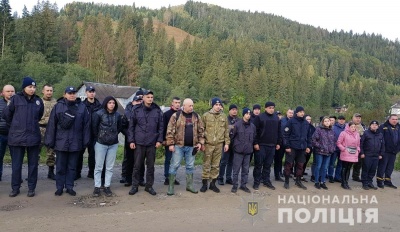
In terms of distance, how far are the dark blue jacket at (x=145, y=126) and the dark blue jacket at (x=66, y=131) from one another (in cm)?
87

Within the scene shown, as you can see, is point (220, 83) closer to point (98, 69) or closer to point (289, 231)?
point (98, 69)

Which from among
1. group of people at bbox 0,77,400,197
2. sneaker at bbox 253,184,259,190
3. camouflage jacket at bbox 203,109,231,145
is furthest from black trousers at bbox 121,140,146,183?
sneaker at bbox 253,184,259,190

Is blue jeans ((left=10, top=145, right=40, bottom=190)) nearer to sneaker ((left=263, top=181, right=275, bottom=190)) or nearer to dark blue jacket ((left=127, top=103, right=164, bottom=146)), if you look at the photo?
dark blue jacket ((left=127, top=103, right=164, bottom=146))

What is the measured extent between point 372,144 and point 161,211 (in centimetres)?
569

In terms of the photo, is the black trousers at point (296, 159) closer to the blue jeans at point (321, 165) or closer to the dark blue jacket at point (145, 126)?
the blue jeans at point (321, 165)

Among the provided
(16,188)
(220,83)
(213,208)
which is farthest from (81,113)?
(220,83)

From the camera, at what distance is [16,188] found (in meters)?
6.13

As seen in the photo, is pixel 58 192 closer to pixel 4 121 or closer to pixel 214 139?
pixel 4 121

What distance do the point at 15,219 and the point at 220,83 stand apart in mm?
78841

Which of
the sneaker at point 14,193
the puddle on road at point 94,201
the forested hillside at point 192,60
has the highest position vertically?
the forested hillside at point 192,60

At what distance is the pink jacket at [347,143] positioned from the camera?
8234mm

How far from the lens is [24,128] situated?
6.01 metres

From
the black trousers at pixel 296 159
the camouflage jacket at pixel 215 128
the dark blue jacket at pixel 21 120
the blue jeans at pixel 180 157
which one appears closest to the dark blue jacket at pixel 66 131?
the dark blue jacket at pixel 21 120

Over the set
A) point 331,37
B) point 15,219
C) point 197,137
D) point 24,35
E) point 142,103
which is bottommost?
point 15,219
